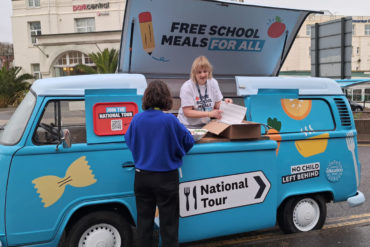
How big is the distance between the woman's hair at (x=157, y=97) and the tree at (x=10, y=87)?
28.2m

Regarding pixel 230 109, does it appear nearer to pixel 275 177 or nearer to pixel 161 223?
pixel 275 177

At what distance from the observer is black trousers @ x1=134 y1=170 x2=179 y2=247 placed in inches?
117

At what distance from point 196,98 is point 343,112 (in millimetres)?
2045

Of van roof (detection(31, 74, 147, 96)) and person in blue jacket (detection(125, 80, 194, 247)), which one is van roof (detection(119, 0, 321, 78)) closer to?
van roof (detection(31, 74, 147, 96))

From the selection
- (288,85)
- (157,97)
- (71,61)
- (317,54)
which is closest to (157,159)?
(157,97)

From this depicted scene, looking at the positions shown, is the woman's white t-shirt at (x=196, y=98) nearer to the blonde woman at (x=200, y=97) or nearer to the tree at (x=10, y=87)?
the blonde woman at (x=200, y=97)

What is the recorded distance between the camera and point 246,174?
3.74 m

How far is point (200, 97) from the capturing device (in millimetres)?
4105

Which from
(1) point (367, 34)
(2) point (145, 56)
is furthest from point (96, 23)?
(1) point (367, 34)

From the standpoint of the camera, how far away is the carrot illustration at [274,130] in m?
4.01

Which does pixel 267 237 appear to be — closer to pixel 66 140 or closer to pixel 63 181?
pixel 63 181

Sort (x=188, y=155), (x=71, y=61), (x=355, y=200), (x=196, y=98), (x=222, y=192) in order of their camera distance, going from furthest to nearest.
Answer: (x=71, y=61)
(x=355, y=200)
(x=196, y=98)
(x=222, y=192)
(x=188, y=155)

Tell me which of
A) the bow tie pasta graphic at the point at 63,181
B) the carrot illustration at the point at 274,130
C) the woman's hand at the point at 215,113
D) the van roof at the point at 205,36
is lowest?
the bow tie pasta graphic at the point at 63,181

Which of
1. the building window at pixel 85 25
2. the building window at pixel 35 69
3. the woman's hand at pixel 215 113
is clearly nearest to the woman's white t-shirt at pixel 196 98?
the woman's hand at pixel 215 113
